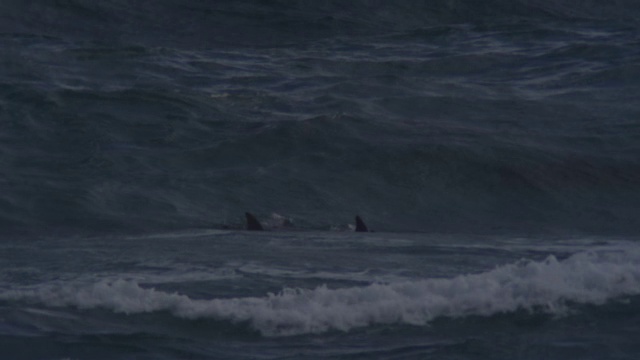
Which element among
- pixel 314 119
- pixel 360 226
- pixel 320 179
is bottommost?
pixel 360 226

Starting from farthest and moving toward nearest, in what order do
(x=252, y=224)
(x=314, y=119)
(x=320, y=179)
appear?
1. (x=314, y=119)
2. (x=320, y=179)
3. (x=252, y=224)

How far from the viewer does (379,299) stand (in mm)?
8367

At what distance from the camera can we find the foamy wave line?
8094 mm

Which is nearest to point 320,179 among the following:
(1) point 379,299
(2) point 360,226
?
(2) point 360,226

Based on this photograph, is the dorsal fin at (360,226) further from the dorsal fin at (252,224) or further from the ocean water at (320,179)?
the dorsal fin at (252,224)

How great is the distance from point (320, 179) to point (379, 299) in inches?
268

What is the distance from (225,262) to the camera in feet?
32.7

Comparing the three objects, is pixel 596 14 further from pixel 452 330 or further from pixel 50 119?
pixel 452 330

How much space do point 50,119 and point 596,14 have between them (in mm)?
13395

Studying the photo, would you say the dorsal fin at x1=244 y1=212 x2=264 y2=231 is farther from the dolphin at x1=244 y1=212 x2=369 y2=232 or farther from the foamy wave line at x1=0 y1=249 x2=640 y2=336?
the foamy wave line at x1=0 y1=249 x2=640 y2=336

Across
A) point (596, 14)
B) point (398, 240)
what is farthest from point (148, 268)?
point (596, 14)

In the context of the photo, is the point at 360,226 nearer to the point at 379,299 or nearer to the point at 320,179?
the point at 320,179

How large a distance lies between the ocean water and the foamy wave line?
0.02 metres

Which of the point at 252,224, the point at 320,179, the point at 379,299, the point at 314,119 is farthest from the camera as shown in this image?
the point at 314,119
